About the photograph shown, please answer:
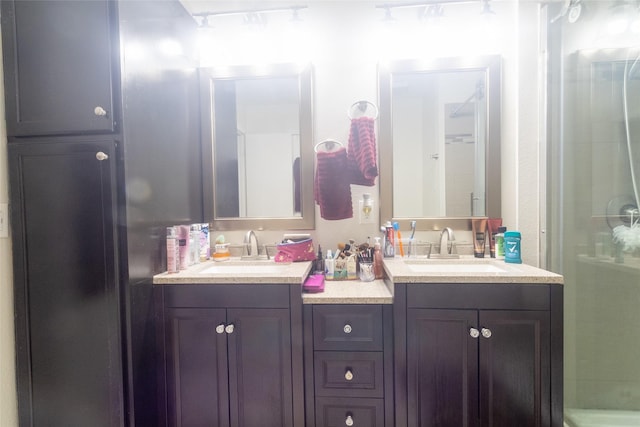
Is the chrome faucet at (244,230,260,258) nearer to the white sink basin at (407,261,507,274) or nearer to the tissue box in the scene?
the tissue box

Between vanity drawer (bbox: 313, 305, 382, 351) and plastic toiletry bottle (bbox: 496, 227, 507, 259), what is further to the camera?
plastic toiletry bottle (bbox: 496, 227, 507, 259)

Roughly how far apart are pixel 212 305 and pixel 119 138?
0.74m

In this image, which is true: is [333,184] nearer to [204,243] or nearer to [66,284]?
[204,243]

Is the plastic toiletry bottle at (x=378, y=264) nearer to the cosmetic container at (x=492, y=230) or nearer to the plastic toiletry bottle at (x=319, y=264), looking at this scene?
the plastic toiletry bottle at (x=319, y=264)

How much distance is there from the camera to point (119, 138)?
1.03 metres

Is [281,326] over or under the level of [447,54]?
under

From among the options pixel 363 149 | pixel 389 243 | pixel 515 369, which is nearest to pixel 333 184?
pixel 363 149

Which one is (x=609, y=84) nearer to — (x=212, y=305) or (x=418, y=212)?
(x=418, y=212)

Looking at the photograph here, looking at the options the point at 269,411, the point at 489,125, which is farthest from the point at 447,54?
the point at 269,411

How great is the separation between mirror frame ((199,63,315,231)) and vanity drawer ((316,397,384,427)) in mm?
855

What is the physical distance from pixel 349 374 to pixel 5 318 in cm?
134

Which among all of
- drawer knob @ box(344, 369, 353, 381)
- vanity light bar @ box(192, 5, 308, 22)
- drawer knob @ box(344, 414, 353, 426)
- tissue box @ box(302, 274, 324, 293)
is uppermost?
vanity light bar @ box(192, 5, 308, 22)

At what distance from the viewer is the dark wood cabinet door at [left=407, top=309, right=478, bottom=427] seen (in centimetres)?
110

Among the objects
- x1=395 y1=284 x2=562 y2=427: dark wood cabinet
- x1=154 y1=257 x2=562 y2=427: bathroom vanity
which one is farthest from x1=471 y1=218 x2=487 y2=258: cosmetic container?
x1=395 y1=284 x2=562 y2=427: dark wood cabinet
